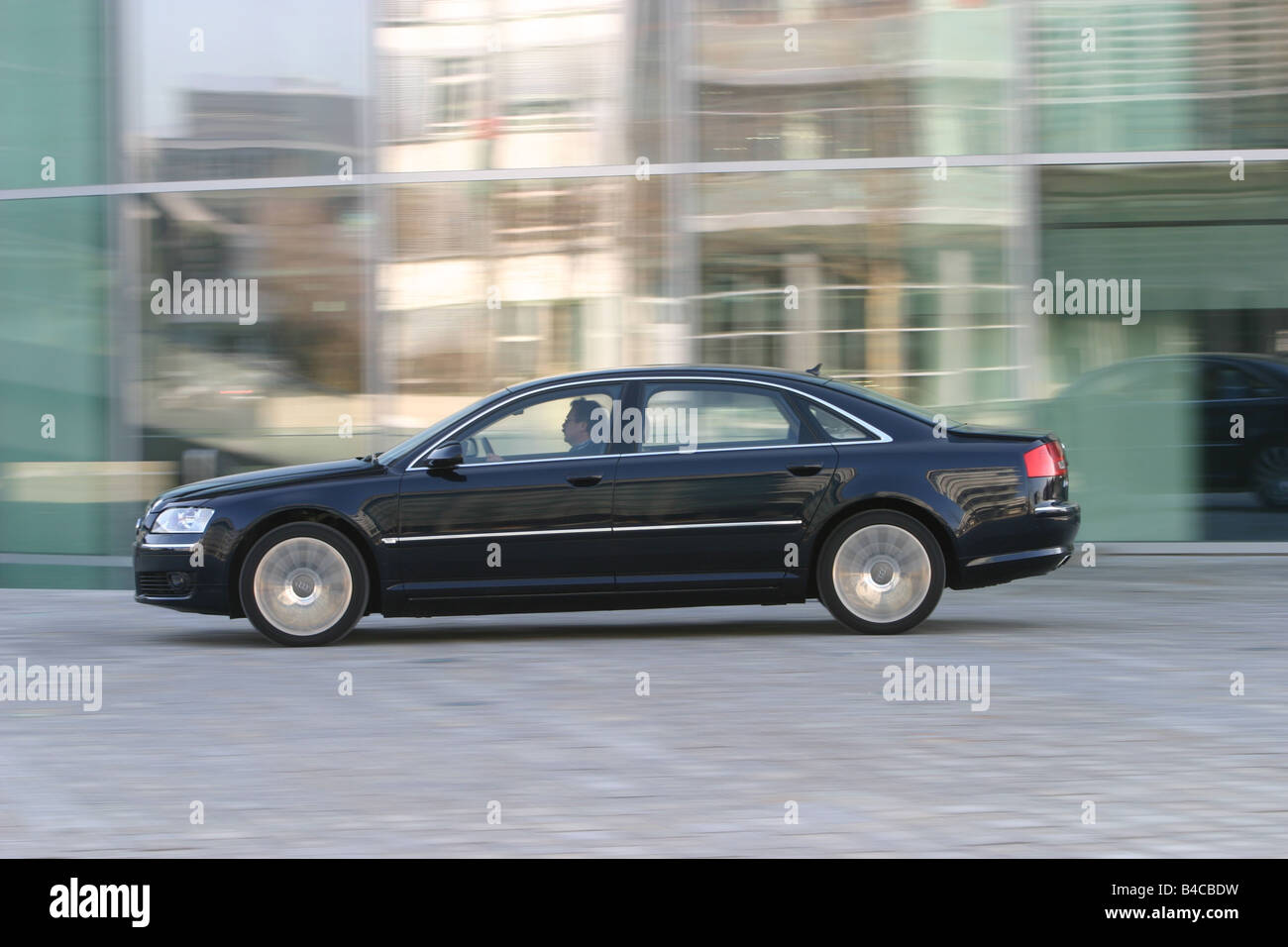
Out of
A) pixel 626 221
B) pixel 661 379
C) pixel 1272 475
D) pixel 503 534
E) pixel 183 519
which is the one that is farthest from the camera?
pixel 626 221

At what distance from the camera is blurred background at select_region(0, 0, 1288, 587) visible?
1431 centimetres

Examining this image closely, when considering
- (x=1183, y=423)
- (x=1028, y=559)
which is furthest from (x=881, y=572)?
(x=1183, y=423)

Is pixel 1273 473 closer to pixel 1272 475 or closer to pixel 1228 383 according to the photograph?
pixel 1272 475

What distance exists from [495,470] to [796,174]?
6.10 metres

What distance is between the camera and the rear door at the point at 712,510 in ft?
30.6

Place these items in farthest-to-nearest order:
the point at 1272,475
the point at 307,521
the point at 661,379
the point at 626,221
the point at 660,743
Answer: the point at 626,221
the point at 1272,475
the point at 661,379
the point at 307,521
the point at 660,743

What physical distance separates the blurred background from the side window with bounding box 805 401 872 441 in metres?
4.95

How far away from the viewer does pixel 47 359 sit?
15359 millimetres

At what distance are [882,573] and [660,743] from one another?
3221 millimetres

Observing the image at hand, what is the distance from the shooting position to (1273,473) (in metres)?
14.3

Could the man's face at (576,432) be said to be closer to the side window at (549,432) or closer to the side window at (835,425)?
the side window at (549,432)

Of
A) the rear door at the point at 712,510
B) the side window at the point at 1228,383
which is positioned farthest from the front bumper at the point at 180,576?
the side window at the point at 1228,383

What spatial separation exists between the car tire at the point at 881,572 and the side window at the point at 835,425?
0.44 metres
